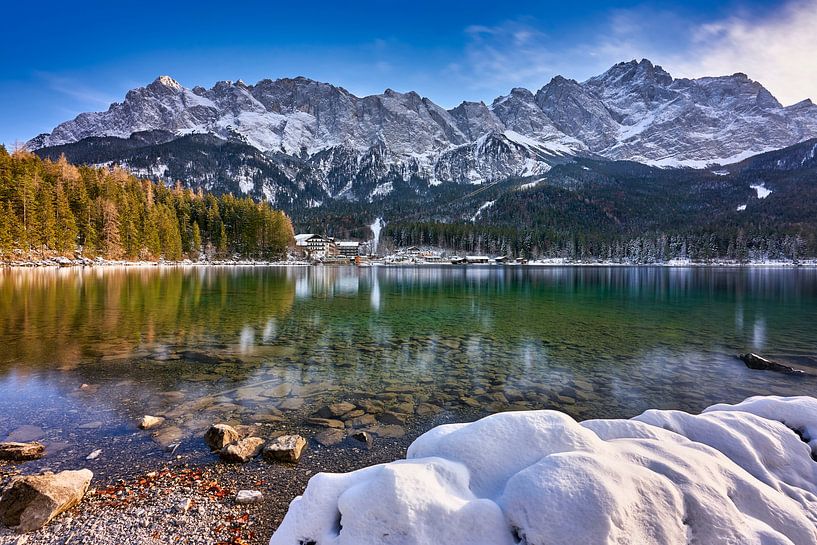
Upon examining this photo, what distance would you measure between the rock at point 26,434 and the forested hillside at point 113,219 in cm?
7548

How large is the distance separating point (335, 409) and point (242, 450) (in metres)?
3.34

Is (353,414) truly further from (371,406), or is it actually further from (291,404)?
(291,404)

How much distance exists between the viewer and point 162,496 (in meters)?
6.62

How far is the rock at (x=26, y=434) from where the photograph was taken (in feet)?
29.1

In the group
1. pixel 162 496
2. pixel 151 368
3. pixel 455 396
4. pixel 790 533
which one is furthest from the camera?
pixel 151 368

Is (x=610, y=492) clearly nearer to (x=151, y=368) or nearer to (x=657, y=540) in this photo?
(x=657, y=540)

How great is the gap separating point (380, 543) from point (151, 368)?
1470cm

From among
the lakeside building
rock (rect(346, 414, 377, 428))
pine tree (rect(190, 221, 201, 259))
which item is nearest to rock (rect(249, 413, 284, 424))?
rock (rect(346, 414, 377, 428))

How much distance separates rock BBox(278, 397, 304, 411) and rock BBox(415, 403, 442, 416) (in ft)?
11.2

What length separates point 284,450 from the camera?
26.8ft

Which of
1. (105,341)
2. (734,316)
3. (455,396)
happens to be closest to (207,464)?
(455,396)

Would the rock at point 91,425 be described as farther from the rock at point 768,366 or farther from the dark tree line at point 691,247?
the dark tree line at point 691,247

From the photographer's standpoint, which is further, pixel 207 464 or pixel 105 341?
pixel 105 341

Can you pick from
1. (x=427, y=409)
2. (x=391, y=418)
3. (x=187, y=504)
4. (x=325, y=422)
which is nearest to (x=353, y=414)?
(x=325, y=422)
